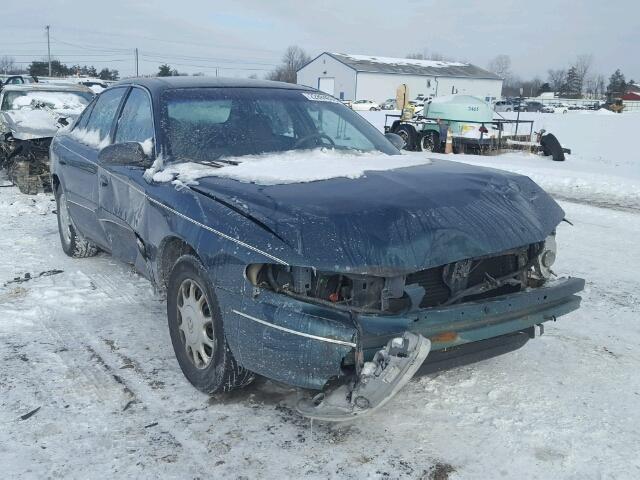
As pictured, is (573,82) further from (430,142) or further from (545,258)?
(545,258)

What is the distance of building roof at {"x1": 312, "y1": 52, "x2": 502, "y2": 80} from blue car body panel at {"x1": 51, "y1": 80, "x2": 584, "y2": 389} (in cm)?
7144

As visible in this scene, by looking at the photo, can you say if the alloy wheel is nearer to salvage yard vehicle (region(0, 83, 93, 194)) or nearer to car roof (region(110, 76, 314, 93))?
car roof (region(110, 76, 314, 93))

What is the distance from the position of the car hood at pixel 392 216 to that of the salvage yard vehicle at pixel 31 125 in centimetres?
724

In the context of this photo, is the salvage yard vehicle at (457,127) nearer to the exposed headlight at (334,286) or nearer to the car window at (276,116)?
the car window at (276,116)

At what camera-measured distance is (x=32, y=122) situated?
10312 mm

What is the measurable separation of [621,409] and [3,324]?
417 cm

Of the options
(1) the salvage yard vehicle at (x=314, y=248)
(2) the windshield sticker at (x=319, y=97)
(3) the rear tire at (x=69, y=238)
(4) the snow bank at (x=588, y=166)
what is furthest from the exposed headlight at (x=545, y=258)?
(4) the snow bank at (x=588, y=166)

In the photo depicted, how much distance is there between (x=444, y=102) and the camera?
743 inches

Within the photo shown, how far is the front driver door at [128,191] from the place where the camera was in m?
4.03

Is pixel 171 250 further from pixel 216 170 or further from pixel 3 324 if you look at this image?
pixel 3 324

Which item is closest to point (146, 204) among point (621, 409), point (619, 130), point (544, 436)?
point (544, 436)

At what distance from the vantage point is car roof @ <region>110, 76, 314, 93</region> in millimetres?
4410

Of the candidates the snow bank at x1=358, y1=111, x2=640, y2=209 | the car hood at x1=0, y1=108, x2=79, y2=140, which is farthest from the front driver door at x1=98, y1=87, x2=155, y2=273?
the snow bank at x1=358, y1=111, x2=640, y2=209

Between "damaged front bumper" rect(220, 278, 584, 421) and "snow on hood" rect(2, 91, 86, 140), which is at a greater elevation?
"snow on hood" rect(2, 91, 86, 140)
